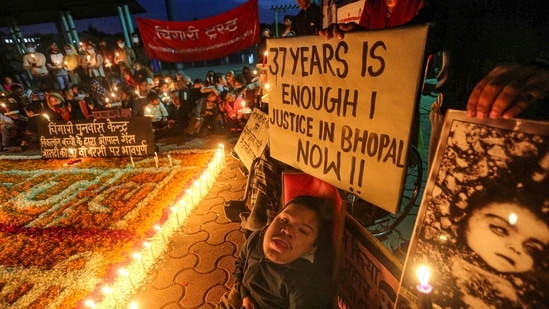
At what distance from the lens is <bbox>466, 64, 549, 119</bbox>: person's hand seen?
3.43 feet

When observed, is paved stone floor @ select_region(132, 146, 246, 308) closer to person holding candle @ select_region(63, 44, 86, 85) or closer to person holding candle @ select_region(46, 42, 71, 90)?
person holding candle @ select_region(63, 44, 86, 85)

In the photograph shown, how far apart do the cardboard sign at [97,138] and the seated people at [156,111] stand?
175 centimetres

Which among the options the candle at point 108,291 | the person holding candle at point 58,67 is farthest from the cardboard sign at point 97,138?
the person holding candle at point 58,67

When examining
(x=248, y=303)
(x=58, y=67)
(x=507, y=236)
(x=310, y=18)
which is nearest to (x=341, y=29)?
(x=507, y=236)

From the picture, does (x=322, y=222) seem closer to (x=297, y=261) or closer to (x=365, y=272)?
(x=297, y=261)

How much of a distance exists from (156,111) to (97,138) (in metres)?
2.10

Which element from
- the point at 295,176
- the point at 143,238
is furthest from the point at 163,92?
the point at 295,176

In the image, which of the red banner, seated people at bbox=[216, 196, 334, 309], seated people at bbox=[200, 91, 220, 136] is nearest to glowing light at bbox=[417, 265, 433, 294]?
seated people at bbox=[216, 196, 334, 309]

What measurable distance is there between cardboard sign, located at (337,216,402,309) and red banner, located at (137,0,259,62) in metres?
9.23

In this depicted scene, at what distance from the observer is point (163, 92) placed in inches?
408

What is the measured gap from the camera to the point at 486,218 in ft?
3.70

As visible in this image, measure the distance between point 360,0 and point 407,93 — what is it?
13.2 ft

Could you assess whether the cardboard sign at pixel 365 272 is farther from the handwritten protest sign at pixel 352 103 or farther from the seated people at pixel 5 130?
the seated people at pixel 5 130

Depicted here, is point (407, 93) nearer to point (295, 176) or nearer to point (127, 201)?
point (295, 176)
